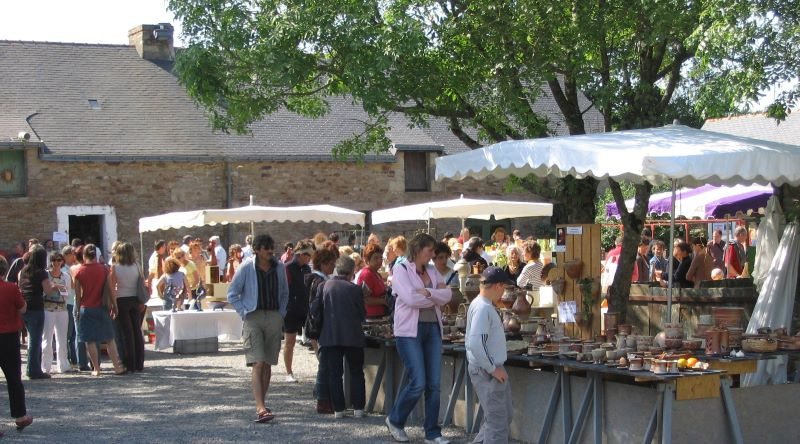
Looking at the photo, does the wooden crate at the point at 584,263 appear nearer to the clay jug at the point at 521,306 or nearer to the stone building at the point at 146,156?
the clay jug at the point at 521,306

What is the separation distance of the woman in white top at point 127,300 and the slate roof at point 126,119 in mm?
14698

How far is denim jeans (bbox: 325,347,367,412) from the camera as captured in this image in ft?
31.9

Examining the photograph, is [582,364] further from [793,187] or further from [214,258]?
[214,258]

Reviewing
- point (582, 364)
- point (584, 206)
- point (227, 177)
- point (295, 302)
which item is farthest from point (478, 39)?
point (227, 177)

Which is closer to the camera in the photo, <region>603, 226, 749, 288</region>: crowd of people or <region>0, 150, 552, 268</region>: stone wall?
<region>603, 226, 749, 288</region>: crowd of people

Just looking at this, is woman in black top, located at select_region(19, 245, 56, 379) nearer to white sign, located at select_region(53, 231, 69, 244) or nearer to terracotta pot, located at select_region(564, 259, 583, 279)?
terracotta pot, located at select_region(564, 259, 583, 279)

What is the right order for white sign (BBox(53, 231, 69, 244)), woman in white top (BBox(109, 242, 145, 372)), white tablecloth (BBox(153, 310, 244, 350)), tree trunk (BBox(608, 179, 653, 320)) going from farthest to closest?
white sign (BBox(53, 231, 69, 244)) < white tablecloth (BBox(153, 310, 244, 350)) < woman in white top (BBox(109, 242, 145, 372)) < tree trunk (BBox(608, 179, 653, 320))

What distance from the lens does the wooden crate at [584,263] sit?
10.3 metres

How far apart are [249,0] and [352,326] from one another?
14.4ft

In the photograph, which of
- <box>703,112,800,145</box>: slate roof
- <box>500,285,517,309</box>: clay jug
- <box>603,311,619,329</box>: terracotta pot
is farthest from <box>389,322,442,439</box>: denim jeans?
<box>703,112,800,145</box>: slate roof

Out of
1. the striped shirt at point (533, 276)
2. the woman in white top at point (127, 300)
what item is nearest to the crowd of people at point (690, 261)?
the striped shirt at point (533, 276)

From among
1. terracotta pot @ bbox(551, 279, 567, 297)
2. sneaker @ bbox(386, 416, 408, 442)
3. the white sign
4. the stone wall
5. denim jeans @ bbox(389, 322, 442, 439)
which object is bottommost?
sneaker @ bbox(386, 416, 408, 442)

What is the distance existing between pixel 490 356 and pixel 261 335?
2.59 m

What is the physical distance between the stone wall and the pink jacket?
2006cm
